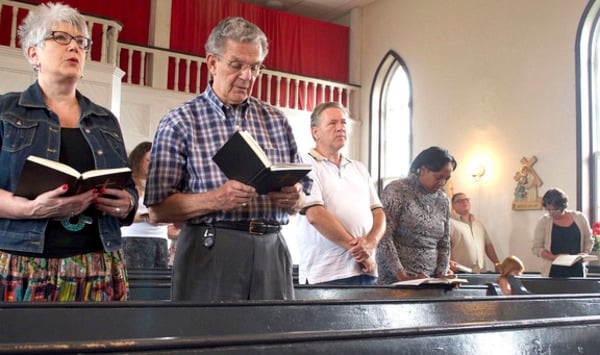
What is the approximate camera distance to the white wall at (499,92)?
29.8 ft

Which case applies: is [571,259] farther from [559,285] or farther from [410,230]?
[410,230]

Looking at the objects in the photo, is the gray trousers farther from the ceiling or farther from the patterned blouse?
the ceiling

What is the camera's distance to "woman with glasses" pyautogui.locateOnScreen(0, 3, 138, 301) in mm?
1874

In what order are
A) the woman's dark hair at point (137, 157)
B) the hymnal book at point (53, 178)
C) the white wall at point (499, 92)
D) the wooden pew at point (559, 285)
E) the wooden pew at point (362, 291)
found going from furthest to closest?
the white wall at point (499, 92), the woman's dark hair at point (137, 157), the wooden pew at point (559, 285), the wooden pew at point (362, 291), the hymnal book at point (53, 178)

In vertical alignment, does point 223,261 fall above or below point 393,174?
below

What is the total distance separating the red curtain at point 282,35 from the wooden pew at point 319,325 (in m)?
10.2

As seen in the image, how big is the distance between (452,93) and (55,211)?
972 centimetres

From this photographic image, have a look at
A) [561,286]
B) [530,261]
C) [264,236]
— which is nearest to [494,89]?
[530,261]

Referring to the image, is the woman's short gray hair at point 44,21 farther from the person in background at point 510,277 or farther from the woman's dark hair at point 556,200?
the woman's dark hair at point 556,200

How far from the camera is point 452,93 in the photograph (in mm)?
10938

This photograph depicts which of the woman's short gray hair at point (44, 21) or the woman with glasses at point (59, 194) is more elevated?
the woman's short gray hair at point (44, 21)

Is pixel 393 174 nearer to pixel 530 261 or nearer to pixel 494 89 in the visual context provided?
pixel 494 89

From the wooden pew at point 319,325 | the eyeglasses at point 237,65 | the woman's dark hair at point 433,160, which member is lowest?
the wooden pew at point 319,325

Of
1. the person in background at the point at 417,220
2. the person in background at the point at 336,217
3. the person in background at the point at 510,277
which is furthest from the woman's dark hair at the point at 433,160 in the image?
the person in background at the point at 510,277
